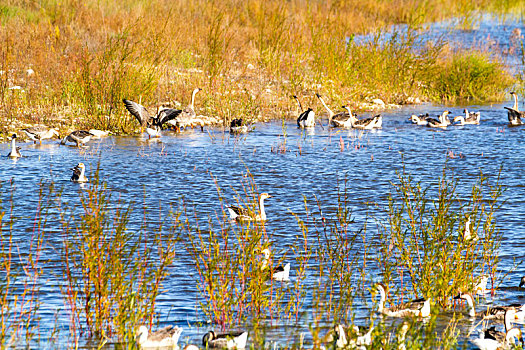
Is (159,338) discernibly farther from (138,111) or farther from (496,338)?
(138,111)

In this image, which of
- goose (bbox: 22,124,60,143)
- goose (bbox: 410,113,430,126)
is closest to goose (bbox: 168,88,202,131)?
goose (bbox: 22,124,60,143)

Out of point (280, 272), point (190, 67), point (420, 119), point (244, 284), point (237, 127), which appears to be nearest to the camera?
point (244, 284)

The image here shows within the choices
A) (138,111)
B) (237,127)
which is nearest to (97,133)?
(138,111)

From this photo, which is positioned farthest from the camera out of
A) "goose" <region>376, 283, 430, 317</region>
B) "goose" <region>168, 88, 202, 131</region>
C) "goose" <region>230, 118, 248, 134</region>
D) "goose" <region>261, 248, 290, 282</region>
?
"goose" <region>168, 88, 202, 131</region>

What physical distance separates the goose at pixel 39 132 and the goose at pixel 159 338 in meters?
11.9

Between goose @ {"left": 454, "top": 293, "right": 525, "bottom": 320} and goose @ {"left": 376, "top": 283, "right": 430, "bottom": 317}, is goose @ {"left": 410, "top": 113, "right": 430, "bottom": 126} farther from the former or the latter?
goose @ {"left": 376, "top": 283, "right": 430, "bottom": 317}

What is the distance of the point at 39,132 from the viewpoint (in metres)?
17.8

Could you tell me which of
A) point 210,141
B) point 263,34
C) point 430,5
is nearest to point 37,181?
point 210,141

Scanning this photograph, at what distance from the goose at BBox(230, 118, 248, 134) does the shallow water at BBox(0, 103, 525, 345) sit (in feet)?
1.00

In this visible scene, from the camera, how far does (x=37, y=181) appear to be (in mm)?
13891

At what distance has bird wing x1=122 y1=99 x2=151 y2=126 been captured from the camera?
60.8 feet

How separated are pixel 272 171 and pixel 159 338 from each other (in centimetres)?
862

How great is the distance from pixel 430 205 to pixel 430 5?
2923 centimetres

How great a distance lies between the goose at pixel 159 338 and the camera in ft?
22.0
